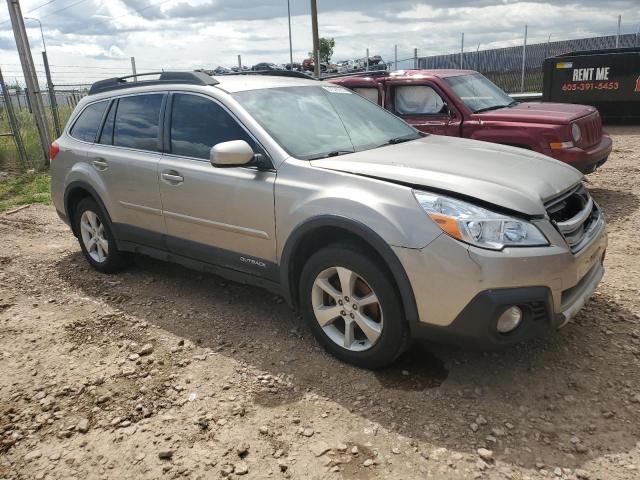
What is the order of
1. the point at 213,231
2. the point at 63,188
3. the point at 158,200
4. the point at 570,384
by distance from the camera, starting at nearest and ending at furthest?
the point at 570,384
the point at 213,231
the point at 158,200
the point at 63,188

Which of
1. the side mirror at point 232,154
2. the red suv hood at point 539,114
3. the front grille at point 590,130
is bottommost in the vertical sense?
the front grille at point 590,130

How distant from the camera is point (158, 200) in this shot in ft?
14.2

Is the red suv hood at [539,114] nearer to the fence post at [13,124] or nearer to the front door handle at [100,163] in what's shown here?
the front door handle at [100,163]

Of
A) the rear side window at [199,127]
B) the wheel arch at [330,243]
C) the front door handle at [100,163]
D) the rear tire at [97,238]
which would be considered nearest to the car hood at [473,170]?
the wheel arch at [330,243]

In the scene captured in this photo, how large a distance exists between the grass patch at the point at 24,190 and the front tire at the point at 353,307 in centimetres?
700

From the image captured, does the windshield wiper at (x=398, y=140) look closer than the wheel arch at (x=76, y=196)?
Yes

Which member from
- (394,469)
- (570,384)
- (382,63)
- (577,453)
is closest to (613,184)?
(570,384)

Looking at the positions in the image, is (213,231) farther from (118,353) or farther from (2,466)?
(2,466)

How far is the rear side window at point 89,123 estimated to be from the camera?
506 centimetres

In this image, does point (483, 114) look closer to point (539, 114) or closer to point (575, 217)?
point (539, 114)

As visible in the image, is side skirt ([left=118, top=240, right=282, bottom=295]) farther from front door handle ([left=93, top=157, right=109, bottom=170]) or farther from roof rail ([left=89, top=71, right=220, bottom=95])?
roof rail ([left=89, top=71, right=220, bottom=95])

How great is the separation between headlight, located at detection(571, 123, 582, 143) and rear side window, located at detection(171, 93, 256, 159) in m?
4.45

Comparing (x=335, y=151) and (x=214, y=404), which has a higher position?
(x=335, y=151)

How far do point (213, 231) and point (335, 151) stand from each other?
3.38 feet
